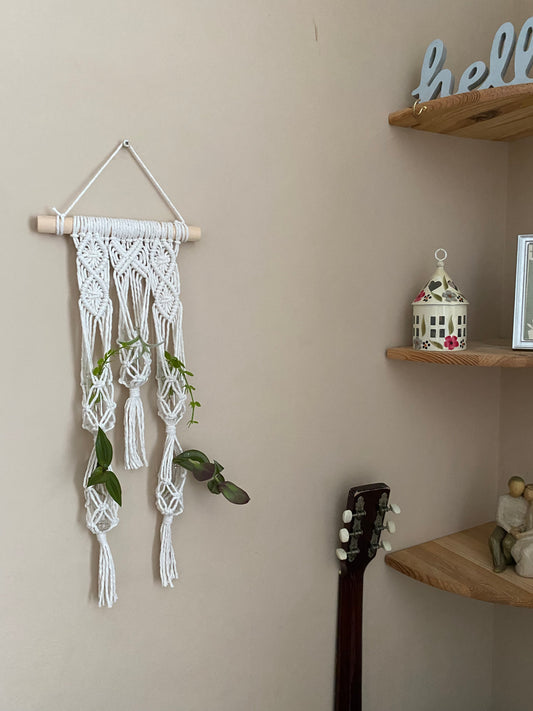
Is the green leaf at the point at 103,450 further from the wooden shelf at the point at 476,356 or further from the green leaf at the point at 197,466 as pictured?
the wooden shelf at the point at 476,356

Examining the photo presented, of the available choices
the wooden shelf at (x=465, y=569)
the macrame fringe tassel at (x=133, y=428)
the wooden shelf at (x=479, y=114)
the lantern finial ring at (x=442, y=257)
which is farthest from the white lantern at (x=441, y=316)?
the macrame fringe tassel at (x=133, y=428)

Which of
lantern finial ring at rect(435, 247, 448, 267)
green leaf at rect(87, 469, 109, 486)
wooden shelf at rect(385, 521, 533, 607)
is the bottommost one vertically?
wooden shelf at rect(385, 521, 533, 607)

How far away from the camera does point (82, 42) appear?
96cm

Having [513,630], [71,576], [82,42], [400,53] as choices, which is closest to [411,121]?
[400,53]

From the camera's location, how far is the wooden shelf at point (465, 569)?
115 centimetres

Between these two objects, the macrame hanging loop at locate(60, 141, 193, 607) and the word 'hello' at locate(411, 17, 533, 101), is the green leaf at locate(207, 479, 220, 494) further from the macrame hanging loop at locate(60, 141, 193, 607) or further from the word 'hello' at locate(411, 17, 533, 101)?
the word 'hello' at locate(411, 17, 533, 101)

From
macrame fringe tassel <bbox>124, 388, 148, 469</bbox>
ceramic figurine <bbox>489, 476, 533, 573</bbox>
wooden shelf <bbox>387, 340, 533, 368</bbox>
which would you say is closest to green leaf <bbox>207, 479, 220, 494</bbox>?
macrame fringe tassel <bbox>124, 388, 148, 469</bbox>

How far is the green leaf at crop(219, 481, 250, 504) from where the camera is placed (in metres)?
1.03

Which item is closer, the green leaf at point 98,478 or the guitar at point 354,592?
the green leaf at point 98,478

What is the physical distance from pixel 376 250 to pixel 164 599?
739 mm

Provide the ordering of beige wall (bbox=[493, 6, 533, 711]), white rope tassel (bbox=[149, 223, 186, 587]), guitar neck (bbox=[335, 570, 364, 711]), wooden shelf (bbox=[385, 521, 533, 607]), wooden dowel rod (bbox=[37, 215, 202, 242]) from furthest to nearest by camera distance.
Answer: beige wall (bbox=[493, 6, 533, 711])
guitar neck (bbox=[335, 570, 364, 711])
wooden shelf (bbox=[385, 521, 533, 607])
white rope tassel (bbox=[149, 223, 186, 587])
wooden dowel rod (bbox=[37, 215, 202, 242])

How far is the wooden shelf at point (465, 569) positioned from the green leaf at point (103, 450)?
647mm

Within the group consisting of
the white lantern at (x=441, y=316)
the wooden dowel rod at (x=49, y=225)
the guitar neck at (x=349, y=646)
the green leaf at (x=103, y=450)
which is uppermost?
the wooden dowel rod at (x=49, y=225)

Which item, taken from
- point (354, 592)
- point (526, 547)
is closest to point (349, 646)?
point (354, 592)
